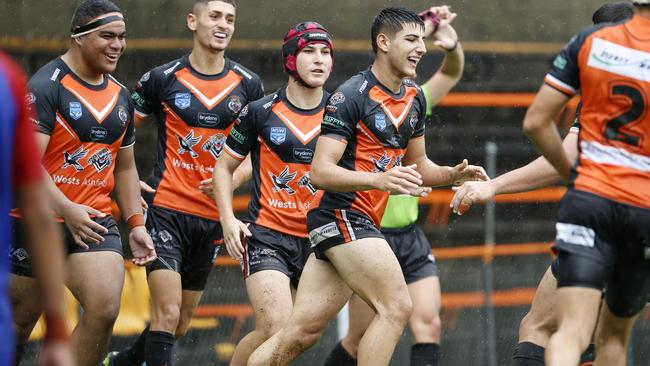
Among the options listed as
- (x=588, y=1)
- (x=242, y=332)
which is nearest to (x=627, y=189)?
(x=242, y=332)

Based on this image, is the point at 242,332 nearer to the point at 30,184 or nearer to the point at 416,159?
the point at 416,159

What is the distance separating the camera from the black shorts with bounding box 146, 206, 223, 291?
7.28m

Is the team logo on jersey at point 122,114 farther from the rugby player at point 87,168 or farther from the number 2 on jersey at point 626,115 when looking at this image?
the number 2 on jersey at point 626,115

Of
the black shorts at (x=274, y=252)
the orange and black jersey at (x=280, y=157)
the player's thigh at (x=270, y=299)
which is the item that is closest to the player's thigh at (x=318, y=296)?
the player's thigh at (x=270, y=299)

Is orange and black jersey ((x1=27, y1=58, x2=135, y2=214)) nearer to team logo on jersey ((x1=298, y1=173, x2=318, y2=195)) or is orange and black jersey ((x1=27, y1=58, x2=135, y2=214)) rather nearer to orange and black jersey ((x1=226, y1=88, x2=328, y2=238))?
orange and black jersey ((x1=226, y1=88, x2=328, y2=238))

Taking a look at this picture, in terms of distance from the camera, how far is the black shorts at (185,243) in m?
7.28

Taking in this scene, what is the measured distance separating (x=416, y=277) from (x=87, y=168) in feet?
7.82

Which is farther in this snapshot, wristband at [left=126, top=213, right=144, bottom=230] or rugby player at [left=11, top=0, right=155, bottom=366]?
wristband at [left=126, top=213, right=144, bottom=230]

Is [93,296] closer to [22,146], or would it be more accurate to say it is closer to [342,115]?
[342,115]

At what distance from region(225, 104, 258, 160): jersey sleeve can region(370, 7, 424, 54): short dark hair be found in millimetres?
923

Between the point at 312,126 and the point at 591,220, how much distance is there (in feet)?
7.83

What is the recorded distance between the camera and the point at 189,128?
7.42 m

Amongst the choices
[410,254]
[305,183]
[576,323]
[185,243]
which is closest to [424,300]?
[410,254]

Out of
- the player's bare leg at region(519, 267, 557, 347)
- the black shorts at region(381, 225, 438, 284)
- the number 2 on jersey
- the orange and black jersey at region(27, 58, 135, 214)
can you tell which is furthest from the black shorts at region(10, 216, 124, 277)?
the number 2 on jersey
